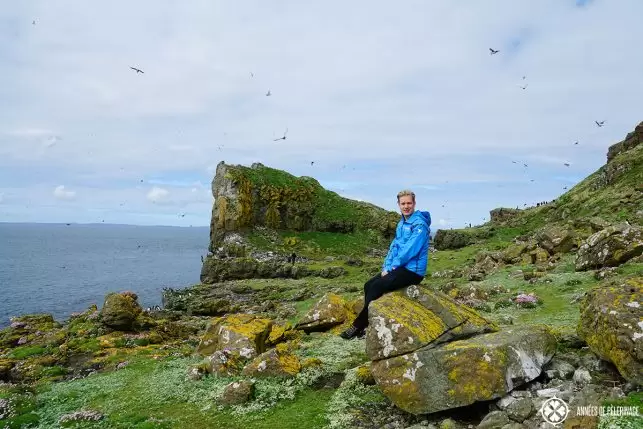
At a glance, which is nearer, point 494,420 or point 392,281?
point 494,420

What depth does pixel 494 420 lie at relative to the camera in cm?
1002

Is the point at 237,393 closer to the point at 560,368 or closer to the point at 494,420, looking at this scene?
the point at 494,420

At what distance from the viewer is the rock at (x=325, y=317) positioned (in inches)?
912

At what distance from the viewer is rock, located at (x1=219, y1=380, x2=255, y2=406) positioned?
47.0ft

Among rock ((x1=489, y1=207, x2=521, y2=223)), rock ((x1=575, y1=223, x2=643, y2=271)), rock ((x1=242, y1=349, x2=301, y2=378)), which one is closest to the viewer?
rock ((x1=242, y1=349, x2=301, y2=378))


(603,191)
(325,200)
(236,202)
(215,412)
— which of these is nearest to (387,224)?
(325,200)

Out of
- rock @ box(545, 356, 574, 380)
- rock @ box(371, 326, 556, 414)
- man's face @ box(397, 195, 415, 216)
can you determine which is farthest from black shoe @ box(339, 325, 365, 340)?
rock @ box(545, 356, 574, 380)

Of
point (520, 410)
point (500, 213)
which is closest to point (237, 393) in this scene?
point (520, 410)

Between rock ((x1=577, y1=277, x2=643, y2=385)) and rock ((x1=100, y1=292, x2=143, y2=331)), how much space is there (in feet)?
102

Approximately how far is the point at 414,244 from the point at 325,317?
34.3ft

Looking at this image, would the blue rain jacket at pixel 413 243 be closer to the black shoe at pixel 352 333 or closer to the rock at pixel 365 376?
the rock at pixel 365 376

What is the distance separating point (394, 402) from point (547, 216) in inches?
2833

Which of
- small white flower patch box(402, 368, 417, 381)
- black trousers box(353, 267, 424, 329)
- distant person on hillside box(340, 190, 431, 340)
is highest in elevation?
distant person on hillside box(340, 190, 431, 340)

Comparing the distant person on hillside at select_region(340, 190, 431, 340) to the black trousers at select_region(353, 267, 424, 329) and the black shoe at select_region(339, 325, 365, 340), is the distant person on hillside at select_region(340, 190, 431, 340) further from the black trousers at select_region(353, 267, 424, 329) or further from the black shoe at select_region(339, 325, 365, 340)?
the black shoe at select_region(339, 325, 365, 340)
